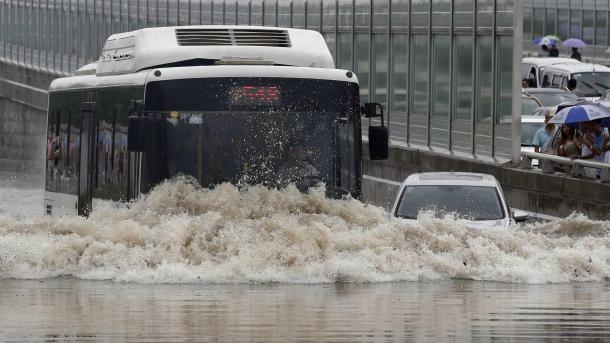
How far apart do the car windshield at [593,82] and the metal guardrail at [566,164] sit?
24.9 metres

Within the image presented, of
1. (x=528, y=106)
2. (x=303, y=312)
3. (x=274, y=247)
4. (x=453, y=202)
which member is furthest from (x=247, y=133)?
(x=528, y=106)

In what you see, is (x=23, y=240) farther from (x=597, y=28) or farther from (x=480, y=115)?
(x=597, y=28)

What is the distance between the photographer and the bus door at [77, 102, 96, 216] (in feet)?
81.1

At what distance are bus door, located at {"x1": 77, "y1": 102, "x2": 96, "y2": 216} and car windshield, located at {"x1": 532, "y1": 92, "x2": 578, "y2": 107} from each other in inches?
991

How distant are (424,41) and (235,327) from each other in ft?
81.7

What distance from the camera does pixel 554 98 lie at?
50.0m

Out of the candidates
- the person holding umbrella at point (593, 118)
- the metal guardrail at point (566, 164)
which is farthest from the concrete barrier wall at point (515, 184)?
the person holding umbrella at point (593, 118)

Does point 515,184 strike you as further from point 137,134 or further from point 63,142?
point 137,134

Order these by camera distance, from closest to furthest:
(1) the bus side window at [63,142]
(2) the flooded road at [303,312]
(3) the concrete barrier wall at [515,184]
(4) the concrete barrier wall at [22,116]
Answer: (2) the flooded road at [303,312] → (1) the bus side window at [63,142] → (3) the concrete barrier wall at [515,184] → (4) the concrete barrier wall at [22,116]

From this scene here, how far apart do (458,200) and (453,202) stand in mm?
65

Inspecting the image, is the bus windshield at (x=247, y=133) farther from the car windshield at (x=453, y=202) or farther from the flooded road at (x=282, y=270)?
the car windshield at (x=453, y=202)

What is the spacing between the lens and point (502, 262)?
2116 centimetres

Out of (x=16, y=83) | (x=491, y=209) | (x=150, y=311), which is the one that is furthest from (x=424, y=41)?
(x=16, y=83)

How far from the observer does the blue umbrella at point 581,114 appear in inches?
1219
